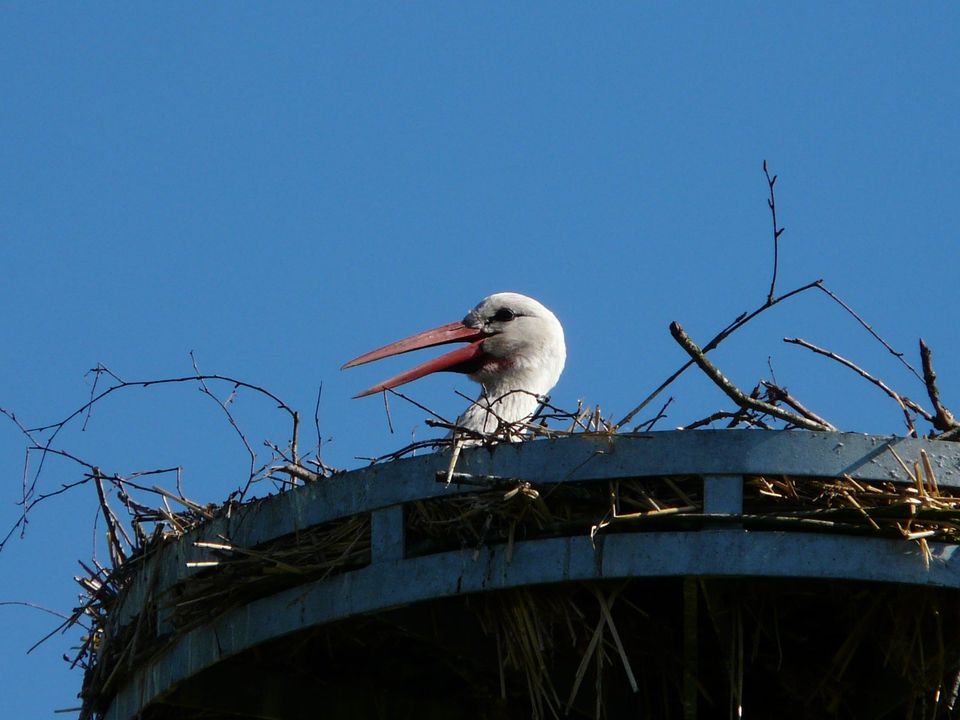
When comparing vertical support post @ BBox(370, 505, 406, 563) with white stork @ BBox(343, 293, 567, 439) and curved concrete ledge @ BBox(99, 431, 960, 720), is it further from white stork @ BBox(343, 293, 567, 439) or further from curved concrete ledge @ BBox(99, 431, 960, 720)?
white stork @ BBox(343, 293, 567, 439)

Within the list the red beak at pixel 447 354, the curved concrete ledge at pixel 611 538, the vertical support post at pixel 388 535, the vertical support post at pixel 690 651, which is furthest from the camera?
the red beak at pixel 447 354

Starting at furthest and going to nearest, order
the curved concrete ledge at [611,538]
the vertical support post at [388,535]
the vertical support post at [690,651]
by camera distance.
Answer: the vertical support post at [388,535] < the vertical support post at [690,651] < the curved concrete ledge at [611,538]

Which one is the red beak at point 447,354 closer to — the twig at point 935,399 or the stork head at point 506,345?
the stork head at point 506,345

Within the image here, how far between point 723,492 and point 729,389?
70cm

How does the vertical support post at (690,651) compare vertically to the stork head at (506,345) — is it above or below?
below

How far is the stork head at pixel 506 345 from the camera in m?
7.83

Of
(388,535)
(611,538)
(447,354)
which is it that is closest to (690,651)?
(611,538)

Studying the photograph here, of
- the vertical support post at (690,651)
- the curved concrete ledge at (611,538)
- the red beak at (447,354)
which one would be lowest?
the vertical support post at (690,651)

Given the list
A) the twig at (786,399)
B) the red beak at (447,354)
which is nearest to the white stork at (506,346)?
the red beak at (447,354)

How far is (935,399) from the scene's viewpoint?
5293 mm

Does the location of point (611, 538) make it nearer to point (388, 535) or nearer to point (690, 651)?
point (690, 651)

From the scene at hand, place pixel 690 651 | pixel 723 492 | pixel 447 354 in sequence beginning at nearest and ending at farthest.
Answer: pixel 723 492, pixel 690 651, pixel 447 354

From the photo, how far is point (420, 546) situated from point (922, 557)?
1.32 meters

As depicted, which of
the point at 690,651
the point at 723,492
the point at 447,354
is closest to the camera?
the point at 723,492
